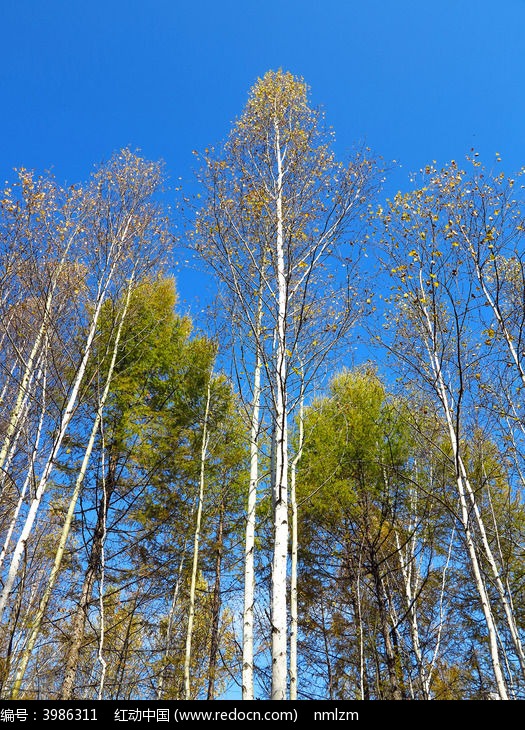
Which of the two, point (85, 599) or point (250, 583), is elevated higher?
point (85, 599)

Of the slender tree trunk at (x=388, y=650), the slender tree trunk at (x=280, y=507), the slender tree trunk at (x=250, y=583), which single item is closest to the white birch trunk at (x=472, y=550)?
the slender tree trunk at (x=280, y=507)

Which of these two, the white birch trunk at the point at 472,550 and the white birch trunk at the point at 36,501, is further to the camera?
the white birch trunk at the point at 36,501

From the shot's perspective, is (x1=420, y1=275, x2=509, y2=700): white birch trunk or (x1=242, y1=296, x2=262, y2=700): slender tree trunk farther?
(x1=242, y1=296, x2=262, y2=700): slender tree trunk

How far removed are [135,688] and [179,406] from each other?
6688mm

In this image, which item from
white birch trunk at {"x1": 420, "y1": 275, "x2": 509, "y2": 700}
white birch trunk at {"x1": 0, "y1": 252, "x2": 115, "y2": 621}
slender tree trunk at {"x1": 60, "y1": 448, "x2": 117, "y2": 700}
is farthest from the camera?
slender tree trunk at {"x1": 60, "y1": 448, "x2": 117, "y2": 700}

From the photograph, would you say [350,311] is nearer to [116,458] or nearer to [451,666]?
[116,458]

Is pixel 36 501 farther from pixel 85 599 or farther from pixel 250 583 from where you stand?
pixel 85 599

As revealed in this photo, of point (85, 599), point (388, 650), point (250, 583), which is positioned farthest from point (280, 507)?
point (388, 650)

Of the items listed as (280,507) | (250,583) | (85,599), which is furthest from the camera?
(85,599)

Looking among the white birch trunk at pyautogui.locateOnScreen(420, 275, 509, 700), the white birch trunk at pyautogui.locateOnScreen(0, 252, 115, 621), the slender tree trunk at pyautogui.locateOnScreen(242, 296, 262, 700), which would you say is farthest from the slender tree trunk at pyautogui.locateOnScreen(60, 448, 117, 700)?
the white birch trunk at pyautogui.locateOnScreen(420, 275, 509, 700)

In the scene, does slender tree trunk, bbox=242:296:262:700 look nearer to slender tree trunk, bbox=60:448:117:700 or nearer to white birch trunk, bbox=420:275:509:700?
slender tree trunk, bbox=60:448:117:700

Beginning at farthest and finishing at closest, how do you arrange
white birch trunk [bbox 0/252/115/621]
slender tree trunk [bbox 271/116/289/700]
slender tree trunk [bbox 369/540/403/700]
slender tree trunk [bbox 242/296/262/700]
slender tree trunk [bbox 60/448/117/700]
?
1. slender tree trunk [bbox 369/540/403/700]
2. slender tree trunk [bbox 60/448/117/700]
3. slender tree trunk [bbox 242/296/262/700]
4. white birch trunk [bbox 0/252/115/621]
5. slender tree trunk [bbox 271/116/289/700]

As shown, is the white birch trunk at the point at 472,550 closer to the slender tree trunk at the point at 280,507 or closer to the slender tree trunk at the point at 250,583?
the slender tree trunk at the point at 280,507
